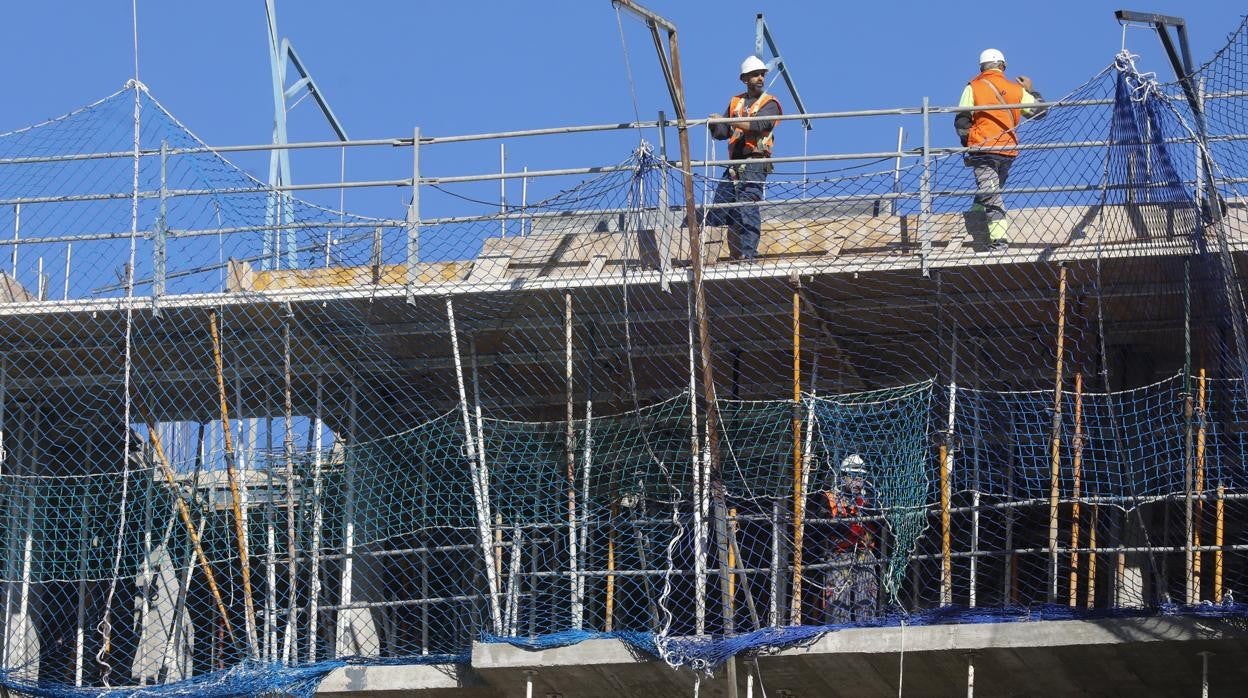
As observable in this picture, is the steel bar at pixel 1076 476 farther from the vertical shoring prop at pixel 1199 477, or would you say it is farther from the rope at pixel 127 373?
the rope at pixel 127 373

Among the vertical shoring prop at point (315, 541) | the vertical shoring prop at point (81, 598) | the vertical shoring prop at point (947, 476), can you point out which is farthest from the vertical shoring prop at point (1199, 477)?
the vertical shoring prop at point (81, 598)

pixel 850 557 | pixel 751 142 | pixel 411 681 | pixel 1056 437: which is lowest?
pixel 411 681

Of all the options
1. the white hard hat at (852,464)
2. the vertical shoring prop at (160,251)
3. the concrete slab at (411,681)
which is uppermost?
the vertical shoring prop at (160,251)

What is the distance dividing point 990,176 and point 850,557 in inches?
139

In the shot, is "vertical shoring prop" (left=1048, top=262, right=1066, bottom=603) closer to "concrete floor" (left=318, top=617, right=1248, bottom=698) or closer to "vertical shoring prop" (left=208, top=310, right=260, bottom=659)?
"concrete floor" (left=318, top=617, right=1248, bottom=698)

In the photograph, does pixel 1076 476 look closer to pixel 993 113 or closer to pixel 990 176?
pixel 990 176

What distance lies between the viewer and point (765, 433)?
2047cm

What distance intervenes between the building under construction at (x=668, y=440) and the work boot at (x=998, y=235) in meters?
0.12

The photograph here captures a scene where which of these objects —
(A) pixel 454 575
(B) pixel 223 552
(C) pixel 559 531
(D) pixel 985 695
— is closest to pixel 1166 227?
(D) pixel 985 695

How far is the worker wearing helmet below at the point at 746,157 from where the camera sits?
20141mm

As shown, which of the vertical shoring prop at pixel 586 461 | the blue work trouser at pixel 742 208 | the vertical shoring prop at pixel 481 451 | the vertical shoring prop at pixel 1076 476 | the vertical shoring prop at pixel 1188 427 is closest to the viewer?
the vertical shoring prop at pixel 1188 427

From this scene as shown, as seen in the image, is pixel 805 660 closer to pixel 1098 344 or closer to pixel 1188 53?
pixel 1098 344

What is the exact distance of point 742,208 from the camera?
20172 millimetres

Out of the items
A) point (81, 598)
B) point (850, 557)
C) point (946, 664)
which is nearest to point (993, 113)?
point (850, 557)
